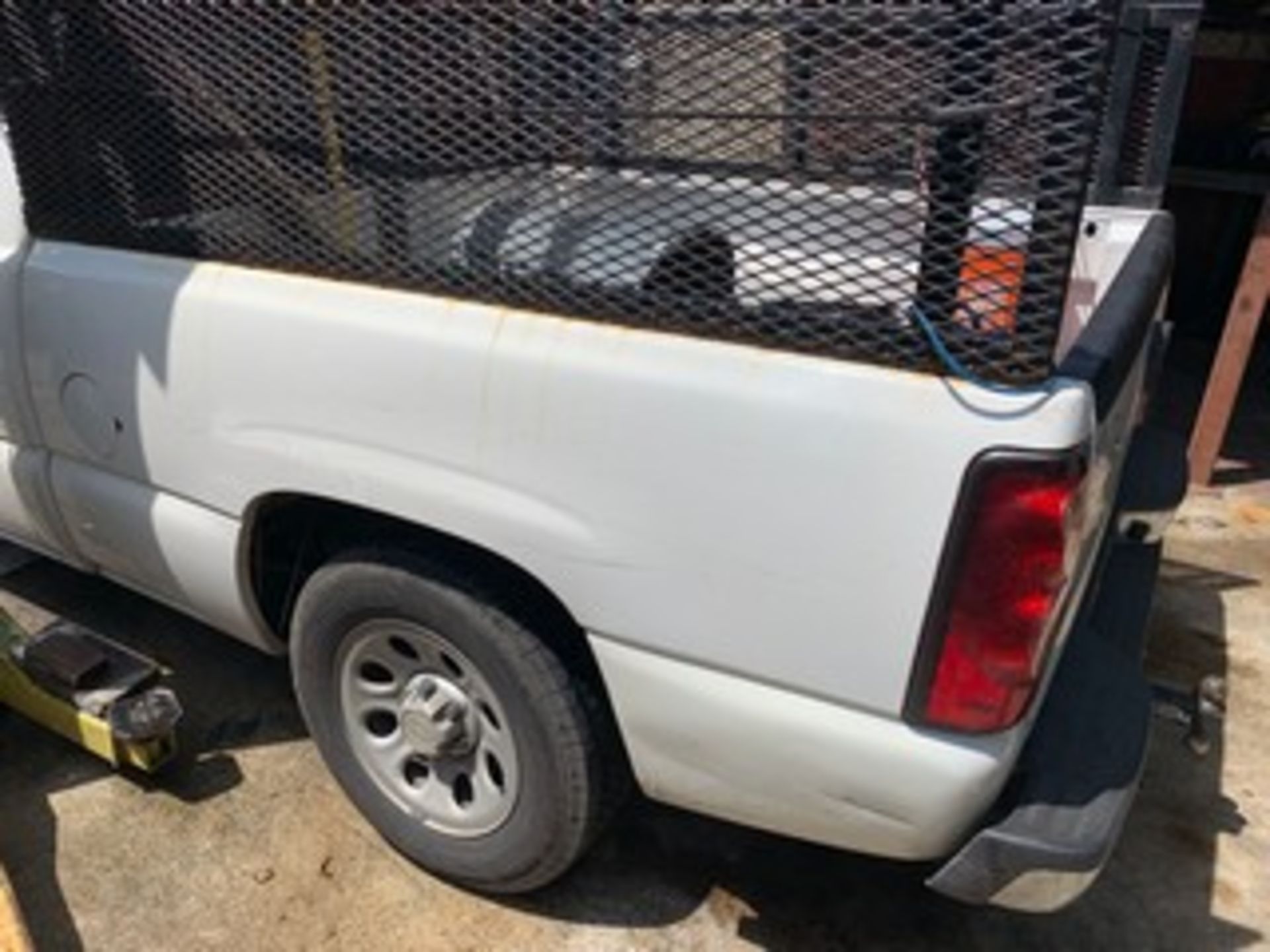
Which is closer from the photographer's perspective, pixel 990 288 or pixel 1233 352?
pixel 990 288

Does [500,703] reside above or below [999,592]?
below

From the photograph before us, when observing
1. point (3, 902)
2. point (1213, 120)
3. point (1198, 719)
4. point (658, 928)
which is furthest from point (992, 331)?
point (1213, 120)

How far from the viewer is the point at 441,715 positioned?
230 centimetres

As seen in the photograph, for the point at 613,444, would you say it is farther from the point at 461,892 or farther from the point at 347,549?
the point at 461,892

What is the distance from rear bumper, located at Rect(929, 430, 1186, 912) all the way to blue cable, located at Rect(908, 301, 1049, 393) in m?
0.67

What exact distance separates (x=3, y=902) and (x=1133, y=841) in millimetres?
2481

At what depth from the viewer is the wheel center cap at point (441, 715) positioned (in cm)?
229

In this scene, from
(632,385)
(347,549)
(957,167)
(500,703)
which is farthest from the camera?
(347,549)

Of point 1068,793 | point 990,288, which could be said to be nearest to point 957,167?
→ point 990,288

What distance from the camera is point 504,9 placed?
1749 mm

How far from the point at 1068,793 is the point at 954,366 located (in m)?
0.75

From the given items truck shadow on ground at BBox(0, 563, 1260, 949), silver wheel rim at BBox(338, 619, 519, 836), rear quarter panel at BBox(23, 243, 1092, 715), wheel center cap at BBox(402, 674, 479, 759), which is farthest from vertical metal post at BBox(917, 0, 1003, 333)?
truck shadow on ground at BBox(0, 563, 1260, 949)

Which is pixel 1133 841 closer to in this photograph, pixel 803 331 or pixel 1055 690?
pixel 1055 690

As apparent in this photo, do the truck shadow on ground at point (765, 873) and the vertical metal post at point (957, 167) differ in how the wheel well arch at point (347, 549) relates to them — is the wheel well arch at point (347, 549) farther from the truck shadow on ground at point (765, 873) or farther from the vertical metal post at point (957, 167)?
the vertical metal post at point (957, 167)
